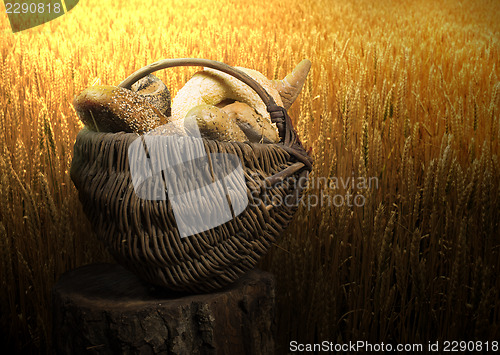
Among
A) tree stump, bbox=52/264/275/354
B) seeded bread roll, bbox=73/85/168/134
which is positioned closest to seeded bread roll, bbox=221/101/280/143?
seeded bread roll, bbox=73/85/168/134

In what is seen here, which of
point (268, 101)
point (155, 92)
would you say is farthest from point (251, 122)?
point (155, 92)

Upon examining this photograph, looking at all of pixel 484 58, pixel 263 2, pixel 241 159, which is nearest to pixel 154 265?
pixel 241 159

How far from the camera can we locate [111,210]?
749 millimetres

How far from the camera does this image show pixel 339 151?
A: 115cm

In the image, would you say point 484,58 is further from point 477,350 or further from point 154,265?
point 154,265

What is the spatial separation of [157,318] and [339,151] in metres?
0.62

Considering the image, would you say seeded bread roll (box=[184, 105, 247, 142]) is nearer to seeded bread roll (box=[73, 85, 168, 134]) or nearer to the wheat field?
seeded bread roll (box=[73, 85, 168, 134])

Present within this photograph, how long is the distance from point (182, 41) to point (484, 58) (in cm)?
95

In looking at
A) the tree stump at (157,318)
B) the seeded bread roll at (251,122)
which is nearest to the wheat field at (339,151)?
the tree stump at (157,318)

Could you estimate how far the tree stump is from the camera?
763mm

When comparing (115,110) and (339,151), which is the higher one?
(115,110)

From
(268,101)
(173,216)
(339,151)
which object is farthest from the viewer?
(339,151)

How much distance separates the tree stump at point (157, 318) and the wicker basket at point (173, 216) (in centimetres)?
4

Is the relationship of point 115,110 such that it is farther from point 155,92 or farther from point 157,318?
point 157,318
